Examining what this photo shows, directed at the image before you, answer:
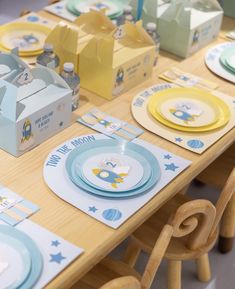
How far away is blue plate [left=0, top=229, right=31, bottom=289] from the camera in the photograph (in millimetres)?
1316

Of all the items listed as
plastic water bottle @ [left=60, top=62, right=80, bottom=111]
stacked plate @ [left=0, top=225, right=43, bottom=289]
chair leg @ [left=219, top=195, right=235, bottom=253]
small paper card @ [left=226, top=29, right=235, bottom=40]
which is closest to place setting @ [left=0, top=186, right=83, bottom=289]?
stacked plate @ [left=0, top=225, right=43, bottom=289]

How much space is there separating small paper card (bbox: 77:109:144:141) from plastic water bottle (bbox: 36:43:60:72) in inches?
8.1

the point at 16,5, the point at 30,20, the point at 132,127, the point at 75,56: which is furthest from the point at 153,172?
the point at 16,5

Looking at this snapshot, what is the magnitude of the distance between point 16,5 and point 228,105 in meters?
2.81

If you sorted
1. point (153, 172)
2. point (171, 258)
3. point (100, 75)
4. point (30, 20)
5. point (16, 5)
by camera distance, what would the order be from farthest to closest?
1. point (16, 5)
2. point (30, 20)
3. point (100, 75)
4. point (171, 258)
5. point (153, 172)

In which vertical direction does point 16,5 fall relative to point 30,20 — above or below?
below

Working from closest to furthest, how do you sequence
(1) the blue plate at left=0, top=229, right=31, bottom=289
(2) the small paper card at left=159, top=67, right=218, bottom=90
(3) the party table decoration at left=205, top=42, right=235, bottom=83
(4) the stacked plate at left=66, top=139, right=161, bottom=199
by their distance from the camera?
(1) the blue plate at left=0, top=229, right=31, bottom=289
(4) the stacked plate at left=66, top=139, right=161, bottom=199
(2) the small paper card at left=159, top=67, right=218, bottom=90
(3) the party table decoration at left=205, top=42, right=235, bottom=83

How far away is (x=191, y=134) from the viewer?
192 cm

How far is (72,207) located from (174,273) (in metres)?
0.64

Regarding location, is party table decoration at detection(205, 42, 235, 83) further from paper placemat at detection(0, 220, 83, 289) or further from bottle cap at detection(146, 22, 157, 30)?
paper placemat at detection(0, 220, 83, 289)

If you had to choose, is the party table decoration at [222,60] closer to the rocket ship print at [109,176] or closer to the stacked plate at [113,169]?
the stacked plate at [113,169]

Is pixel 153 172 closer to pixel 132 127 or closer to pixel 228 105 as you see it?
pixel 132 127

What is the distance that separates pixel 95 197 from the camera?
1.61 metres

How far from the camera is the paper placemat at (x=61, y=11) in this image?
2.56 meters
